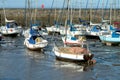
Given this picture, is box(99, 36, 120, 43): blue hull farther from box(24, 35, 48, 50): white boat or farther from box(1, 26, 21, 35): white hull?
box(1, 26, 21, 35): white hull

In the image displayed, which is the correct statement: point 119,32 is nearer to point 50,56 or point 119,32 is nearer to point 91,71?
point 50,56

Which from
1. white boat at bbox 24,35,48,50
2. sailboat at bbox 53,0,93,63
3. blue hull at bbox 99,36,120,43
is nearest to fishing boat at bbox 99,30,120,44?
blue hull at bbox 99,36,120,43

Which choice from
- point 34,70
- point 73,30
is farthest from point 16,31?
point 34,70

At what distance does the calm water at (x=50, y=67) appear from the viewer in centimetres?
2993

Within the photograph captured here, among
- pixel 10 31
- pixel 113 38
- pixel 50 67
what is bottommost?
pixel 50 67

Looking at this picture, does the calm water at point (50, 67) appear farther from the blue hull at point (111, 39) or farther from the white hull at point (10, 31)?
the white hull at point (10, 31)

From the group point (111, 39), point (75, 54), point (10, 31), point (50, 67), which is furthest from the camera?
point (10, 31)

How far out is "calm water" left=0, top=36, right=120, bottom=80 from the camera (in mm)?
29928

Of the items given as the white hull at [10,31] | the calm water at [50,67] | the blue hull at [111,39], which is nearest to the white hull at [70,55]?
the calm water at [50,67]

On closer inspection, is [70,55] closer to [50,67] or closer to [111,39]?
[50,67]

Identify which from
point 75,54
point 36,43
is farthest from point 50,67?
point 36,43

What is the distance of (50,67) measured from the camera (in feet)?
112

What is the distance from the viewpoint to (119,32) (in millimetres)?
52781

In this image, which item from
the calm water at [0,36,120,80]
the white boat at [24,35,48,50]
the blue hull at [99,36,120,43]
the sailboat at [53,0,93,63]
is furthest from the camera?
the blue hull at [99,36,120,43]
